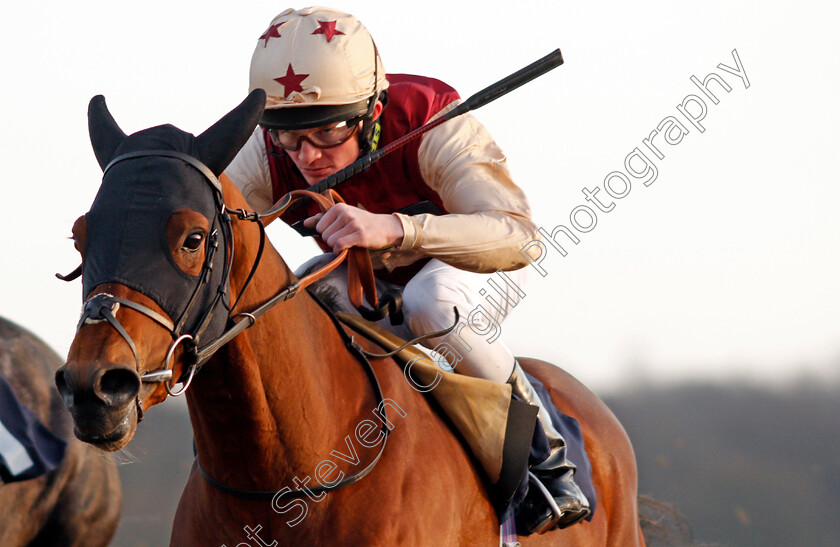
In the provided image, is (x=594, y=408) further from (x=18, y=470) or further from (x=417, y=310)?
(x=18, y=470)

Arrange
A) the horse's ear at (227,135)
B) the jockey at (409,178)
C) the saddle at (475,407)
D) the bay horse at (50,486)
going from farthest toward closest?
the bay horse at (50,486), the jockey at (409,178), the saddle at (475,407), the horse's ear at (227,135)

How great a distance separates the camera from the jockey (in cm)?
368

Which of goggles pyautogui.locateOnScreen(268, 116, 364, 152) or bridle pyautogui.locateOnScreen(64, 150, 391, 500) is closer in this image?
bridle pyautogui.locateOnScreen(64, 150, 391, 500)

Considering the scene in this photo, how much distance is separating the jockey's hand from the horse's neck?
0.70ft

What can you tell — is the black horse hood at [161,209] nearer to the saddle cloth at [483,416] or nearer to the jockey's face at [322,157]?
the jockey's face at [322,157]

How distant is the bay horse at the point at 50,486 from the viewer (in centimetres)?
539

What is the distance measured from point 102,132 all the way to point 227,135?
1.36 ft

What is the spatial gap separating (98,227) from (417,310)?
1529 millimetres

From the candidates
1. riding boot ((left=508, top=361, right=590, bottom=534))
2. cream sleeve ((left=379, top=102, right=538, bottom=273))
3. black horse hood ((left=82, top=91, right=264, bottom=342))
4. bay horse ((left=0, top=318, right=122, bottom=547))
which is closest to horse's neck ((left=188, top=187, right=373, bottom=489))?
black horse hood ((left=82, top=91, right=264, bottom=342))

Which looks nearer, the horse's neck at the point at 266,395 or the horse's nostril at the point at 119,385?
the horse's nostril at the point at 119,385

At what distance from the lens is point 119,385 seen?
2410 mm

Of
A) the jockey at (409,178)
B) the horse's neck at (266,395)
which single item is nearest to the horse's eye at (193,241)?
the horse's neck at (266,395)

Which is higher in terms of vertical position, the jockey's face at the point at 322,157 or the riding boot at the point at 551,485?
the jockey's face at the point at 322,157

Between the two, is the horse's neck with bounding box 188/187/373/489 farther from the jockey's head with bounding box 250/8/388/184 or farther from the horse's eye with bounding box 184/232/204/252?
the jockey's head with bounding box 250/8/388/184
